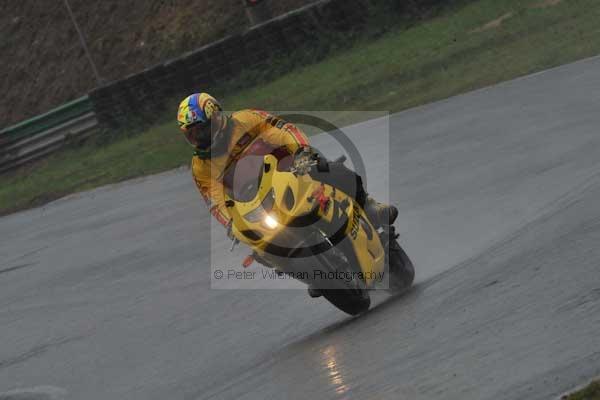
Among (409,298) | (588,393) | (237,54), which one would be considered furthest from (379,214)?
(237,54)

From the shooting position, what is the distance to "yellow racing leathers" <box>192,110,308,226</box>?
8.20 metres

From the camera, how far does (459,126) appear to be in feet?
46.9

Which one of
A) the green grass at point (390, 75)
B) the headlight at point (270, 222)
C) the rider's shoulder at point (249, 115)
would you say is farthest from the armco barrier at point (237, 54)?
the headlight at point (270, 222)

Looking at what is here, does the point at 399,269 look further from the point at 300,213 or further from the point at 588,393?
the point at 588,393

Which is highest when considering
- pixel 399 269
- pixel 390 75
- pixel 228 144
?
pixel 228 144

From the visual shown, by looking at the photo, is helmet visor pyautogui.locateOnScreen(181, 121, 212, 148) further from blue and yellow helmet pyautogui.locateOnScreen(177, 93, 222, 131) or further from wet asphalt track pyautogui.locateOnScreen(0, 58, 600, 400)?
wet asphalt track pyautogui.locateOnScreen(0, 58, 600, 400)

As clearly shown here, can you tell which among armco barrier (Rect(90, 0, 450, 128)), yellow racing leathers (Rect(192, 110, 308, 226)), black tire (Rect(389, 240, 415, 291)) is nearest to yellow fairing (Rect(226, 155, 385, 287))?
black tire (Rect(389, 240, 415, 291))

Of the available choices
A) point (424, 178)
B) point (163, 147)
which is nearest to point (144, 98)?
point (163, 147)

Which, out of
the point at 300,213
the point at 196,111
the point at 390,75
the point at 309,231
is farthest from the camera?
the point at 390,75

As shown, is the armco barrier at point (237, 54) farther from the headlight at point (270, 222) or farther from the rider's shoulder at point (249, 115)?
the headlight at point (270, 222)

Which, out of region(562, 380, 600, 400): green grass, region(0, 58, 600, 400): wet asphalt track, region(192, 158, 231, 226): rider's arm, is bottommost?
region(0, 58, 600, 400): wet asphalt track

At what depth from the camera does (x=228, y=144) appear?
8336 mm

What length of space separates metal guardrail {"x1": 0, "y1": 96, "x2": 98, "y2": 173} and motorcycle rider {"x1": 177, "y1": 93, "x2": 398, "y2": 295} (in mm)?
18222

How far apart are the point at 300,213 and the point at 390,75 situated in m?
13.9
